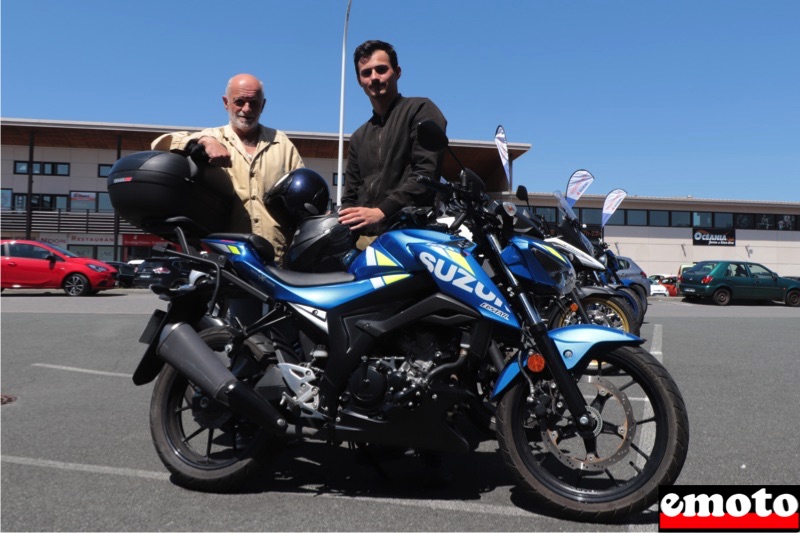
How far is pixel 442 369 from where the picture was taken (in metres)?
2.74

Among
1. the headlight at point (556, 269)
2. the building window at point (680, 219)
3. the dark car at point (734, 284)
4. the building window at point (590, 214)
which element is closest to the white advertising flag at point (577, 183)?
the headlight at point (556, 269)

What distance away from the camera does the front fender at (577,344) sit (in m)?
2.71

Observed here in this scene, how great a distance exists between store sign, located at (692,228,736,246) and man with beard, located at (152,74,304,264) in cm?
4294

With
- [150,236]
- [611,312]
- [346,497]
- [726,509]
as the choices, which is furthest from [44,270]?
[726,509]

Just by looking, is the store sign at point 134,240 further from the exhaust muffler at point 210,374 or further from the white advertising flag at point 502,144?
the exhaust muffler at point 210,374

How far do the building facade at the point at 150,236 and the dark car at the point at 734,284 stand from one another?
27.6 feet

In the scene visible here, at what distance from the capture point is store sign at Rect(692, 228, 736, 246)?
138 feet

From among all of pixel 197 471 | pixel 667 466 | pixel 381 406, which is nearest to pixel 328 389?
pixel 381 406

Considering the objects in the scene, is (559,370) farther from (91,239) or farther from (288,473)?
(91,239)

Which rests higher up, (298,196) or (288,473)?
(298,196)

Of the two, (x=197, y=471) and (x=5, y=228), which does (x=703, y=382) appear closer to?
(x=197, y=471)

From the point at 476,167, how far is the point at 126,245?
20.7 meters

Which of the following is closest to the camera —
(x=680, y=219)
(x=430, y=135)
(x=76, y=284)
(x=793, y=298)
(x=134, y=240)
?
(x=430, y=135)

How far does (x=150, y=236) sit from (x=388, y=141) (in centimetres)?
3011
